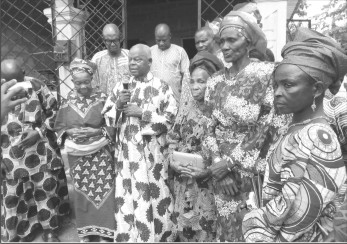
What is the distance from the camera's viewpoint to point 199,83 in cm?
317

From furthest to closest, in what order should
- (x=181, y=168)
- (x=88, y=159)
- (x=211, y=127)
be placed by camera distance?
(x=88, y=159) → (x=181, y=168) → (x=211, y=127)

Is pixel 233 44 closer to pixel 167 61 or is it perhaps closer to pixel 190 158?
pixel 190 158

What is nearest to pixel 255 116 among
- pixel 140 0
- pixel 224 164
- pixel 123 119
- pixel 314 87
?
pixel 224 164

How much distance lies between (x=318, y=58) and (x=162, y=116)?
1.92 metres

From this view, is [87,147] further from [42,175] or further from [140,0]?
[140,0]

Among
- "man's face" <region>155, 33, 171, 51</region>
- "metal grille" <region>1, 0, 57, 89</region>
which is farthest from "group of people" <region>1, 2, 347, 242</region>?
"metal grille" <region>1, 0, 57, 89</region>

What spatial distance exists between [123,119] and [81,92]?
49 cm

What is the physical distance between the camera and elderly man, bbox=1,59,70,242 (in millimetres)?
3717

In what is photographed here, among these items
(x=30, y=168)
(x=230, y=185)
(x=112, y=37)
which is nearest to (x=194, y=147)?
(x=230, y=185)

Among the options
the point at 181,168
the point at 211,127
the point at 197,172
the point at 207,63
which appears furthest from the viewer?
the point at 207,63

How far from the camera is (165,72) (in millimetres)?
4902

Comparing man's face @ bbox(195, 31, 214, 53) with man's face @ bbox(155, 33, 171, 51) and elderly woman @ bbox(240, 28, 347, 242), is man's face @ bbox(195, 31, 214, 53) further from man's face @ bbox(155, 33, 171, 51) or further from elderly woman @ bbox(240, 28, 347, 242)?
elderly woman @ bbox(240, 28, 347, 242)

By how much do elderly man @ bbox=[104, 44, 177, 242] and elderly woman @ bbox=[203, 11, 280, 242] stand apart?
0.83m

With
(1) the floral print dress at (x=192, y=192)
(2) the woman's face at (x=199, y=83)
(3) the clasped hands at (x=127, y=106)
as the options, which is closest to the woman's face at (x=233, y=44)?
(2) the woman's face at (x=199, y=83)
